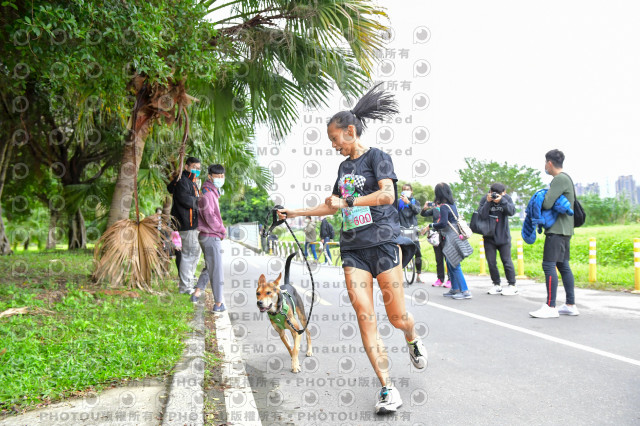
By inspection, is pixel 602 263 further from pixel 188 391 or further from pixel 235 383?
pixel 188 391

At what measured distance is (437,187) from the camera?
906 centimetres

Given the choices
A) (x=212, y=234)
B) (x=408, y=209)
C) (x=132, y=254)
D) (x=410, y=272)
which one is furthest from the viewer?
(x=410, y=272)

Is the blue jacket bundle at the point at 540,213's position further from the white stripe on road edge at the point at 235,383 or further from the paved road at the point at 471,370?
the white stripe on road edge at the point at 235,383

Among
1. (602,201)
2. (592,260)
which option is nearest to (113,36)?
(592,260)

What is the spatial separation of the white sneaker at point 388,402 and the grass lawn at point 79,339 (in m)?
1.74

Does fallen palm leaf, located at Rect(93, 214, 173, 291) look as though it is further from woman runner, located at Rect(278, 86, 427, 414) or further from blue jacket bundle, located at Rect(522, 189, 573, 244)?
blue jacket bundle, located at Rect(522, 189, 573, 244)

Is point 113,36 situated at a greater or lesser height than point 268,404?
greater

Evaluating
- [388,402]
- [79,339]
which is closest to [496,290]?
[388,402]

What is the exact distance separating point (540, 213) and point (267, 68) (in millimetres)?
5308

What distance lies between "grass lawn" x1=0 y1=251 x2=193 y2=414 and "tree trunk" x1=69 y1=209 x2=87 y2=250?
52.4 feet

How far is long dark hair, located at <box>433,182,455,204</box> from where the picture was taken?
29.2 feet

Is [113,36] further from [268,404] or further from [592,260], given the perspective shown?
[592,260]

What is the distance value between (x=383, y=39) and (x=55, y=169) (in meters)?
15.3

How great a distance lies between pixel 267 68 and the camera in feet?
29.6
